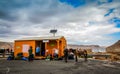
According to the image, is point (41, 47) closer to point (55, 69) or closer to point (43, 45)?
point (43, 45)

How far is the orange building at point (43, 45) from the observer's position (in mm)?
29797

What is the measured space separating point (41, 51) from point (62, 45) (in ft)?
12.9

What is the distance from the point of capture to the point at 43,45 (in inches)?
1243

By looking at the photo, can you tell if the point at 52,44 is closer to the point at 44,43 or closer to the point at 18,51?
the point at 44,43

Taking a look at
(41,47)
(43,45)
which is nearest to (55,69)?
(41,47)

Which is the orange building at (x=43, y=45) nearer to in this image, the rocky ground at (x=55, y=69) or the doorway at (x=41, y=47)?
the doorway at (x=41, y=47)

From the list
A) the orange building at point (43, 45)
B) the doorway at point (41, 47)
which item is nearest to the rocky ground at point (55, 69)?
the orange building at point (43, 45)

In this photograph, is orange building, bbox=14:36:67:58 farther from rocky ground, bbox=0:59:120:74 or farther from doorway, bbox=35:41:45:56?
rocky ground, bbox=0:59:120:74

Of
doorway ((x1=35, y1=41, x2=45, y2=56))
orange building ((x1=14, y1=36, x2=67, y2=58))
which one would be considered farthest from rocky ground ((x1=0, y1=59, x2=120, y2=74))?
doorway ((x1=35, y1=41, x2=45, y2=56))

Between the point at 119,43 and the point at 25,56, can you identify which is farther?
the point at 119,43

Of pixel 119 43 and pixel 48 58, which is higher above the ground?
pixel 119 43

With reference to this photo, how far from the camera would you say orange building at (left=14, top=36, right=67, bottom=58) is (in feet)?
97.8

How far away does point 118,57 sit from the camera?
33156 mm

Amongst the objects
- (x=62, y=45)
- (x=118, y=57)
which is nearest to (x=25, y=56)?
(x=62, y=45)
